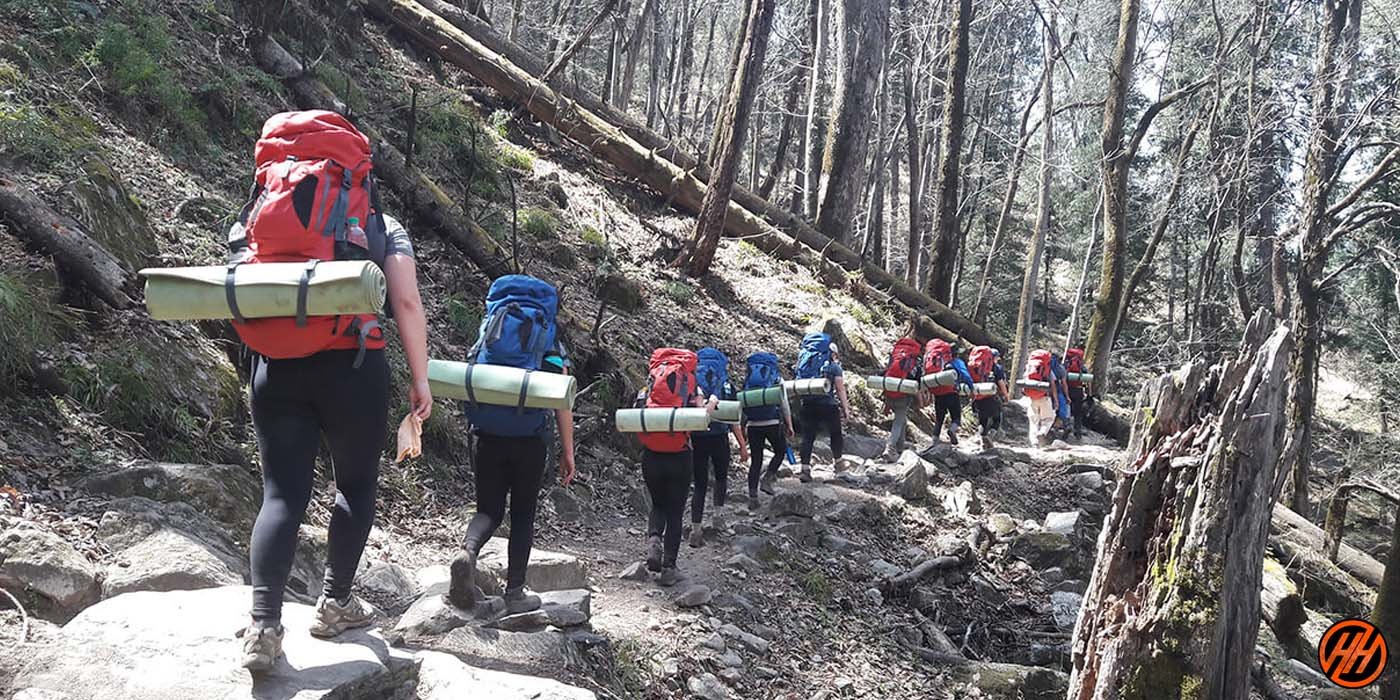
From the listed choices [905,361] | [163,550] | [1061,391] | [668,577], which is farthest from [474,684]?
[1061,391]

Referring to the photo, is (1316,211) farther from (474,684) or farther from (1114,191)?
(474,684)

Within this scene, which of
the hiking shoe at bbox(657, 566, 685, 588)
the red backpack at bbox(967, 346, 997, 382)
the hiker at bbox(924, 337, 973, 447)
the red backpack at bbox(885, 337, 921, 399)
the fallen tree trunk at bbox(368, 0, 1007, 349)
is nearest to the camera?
the hiking shoe at bbox(657, 566, 685, 588)

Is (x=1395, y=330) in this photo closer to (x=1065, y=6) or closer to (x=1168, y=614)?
(x=1065, y=6)

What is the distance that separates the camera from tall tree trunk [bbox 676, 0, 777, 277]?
15.3m

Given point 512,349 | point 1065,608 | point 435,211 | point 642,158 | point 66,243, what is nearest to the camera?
point 512,349

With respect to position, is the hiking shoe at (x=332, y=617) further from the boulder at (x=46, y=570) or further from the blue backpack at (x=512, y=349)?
the blue backpack at (x=512, y=349)

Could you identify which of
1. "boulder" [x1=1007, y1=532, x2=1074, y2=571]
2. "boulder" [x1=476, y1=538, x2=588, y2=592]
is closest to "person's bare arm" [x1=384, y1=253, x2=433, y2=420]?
"boulder" [x1=476, y1=538, x2=588, y2=592]

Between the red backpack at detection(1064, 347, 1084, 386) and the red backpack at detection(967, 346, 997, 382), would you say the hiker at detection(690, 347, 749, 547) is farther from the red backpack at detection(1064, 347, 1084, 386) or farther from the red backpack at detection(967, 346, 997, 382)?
the red backpack at detection(1064, 347, 1084, 386)

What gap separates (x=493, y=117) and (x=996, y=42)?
2367 centimetres

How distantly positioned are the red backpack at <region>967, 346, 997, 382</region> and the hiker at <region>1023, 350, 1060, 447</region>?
94 cm

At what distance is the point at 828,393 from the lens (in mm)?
11461

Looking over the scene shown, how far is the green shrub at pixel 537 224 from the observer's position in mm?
14250

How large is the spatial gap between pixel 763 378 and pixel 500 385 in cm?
596

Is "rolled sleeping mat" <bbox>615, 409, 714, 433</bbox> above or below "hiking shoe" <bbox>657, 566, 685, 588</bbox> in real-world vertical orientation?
above
